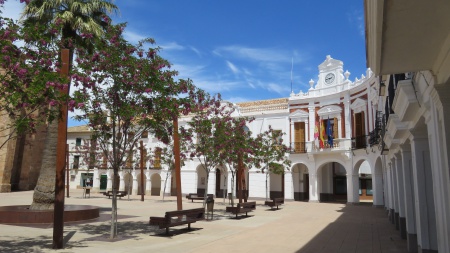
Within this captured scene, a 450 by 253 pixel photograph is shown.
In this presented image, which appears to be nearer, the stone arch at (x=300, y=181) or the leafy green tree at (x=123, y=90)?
the leafy green tree at (x=123, y=90)

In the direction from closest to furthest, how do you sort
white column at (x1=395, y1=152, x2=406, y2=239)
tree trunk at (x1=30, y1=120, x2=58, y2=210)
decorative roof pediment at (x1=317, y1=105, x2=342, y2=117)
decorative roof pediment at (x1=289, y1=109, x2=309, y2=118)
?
white column at (x1=395, y1=152, x2=406, y2=239) → tree trunk at (x1=30, y1=120, x2=58, y2=210) → decorative roof pediment at (x1=317, y1=105, x2=342, y2=117) → decorative roof pediment at (x1=289, y1=109, x2=309, y2=118)

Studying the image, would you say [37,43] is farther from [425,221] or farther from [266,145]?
[266,145]

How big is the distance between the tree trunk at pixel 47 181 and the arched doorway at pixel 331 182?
66.6 ft

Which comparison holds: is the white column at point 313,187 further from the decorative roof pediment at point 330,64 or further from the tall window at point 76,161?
the tall window at point 76,161

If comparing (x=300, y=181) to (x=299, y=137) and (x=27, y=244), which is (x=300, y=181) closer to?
(x=299, y=137)

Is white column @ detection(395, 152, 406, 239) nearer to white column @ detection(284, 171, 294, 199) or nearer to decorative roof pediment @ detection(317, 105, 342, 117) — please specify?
decorative roof pediment @ detection(317, 105, 342, 117)

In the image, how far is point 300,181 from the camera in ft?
98.8

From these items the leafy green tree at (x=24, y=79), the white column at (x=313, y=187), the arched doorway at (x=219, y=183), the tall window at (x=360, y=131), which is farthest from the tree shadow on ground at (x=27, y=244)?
the arched doorway at (x=219, y=183)

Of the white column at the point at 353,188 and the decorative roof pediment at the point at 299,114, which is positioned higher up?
the decorative roof pediment at the point at 299,114

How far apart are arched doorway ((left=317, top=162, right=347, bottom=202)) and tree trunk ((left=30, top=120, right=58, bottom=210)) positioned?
20308 millimetres

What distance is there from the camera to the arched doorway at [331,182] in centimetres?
2866

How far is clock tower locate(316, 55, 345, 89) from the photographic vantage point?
93.1 ft

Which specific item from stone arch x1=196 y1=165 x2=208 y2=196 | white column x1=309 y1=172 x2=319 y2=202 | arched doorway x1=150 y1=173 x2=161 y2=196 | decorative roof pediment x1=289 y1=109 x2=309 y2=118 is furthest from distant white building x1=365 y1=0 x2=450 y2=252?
arched doorway x1=150 y1=173 x2=161 y2=196

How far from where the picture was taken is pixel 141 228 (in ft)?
40.1
